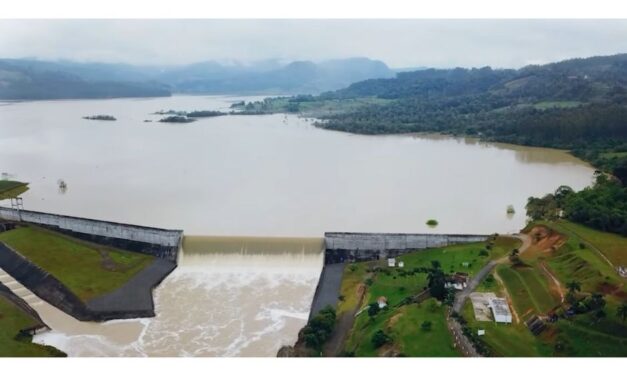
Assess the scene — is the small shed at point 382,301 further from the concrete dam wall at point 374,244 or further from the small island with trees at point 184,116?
the small island with trees at point 184,116

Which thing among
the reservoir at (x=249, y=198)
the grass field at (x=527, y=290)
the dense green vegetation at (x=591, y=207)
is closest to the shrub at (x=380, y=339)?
the reservoir at (x=249, y=198)

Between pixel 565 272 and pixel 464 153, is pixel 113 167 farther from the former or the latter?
pixel 565 272

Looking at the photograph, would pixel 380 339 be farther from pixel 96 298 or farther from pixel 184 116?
pixel 184 116

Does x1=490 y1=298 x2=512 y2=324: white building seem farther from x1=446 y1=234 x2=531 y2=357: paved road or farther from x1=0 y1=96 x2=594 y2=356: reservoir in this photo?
x1=0 y1=96 x2=594 y2=356: reservoir

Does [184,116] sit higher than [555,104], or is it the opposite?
[555,104]

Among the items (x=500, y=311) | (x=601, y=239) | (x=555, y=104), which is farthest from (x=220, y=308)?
(x=555, y=104)

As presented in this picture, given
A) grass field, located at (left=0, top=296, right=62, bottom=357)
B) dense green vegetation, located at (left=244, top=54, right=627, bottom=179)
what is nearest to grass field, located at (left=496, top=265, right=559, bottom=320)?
grass field, located at (left=0, top=296, right=62, bottom=357)

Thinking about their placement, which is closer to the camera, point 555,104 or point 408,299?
point 408,299
